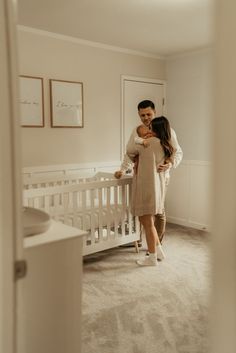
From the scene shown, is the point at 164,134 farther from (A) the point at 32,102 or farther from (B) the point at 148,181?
(A) the point at 32,102

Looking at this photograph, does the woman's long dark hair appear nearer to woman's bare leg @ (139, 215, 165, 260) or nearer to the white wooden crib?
the white wooden crib

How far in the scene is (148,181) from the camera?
249cm

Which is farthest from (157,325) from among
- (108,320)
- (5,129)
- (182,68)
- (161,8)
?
(182,68)

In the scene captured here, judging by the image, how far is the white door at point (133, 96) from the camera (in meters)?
3.44

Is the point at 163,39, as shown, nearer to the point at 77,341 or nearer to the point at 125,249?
the point at 125,249

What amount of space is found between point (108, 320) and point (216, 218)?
144 cm

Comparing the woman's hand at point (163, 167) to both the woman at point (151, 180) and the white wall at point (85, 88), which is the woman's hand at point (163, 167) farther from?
the white wall at point (85, 88)

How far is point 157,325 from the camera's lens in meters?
1.71

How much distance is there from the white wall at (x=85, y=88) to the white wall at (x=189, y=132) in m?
0.29

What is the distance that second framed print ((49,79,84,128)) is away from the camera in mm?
2904

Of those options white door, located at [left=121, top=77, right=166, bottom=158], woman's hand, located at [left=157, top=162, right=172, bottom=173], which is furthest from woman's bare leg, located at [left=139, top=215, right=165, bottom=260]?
white door, located at [left=121, top=77, right=166, bottom=158]

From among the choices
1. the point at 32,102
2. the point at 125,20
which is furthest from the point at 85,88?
the point at 125,20

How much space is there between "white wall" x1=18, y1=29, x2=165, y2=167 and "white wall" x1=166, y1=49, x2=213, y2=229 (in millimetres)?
290

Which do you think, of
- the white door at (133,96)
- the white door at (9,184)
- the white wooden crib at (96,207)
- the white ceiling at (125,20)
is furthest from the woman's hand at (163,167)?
the white door at (9,184)
